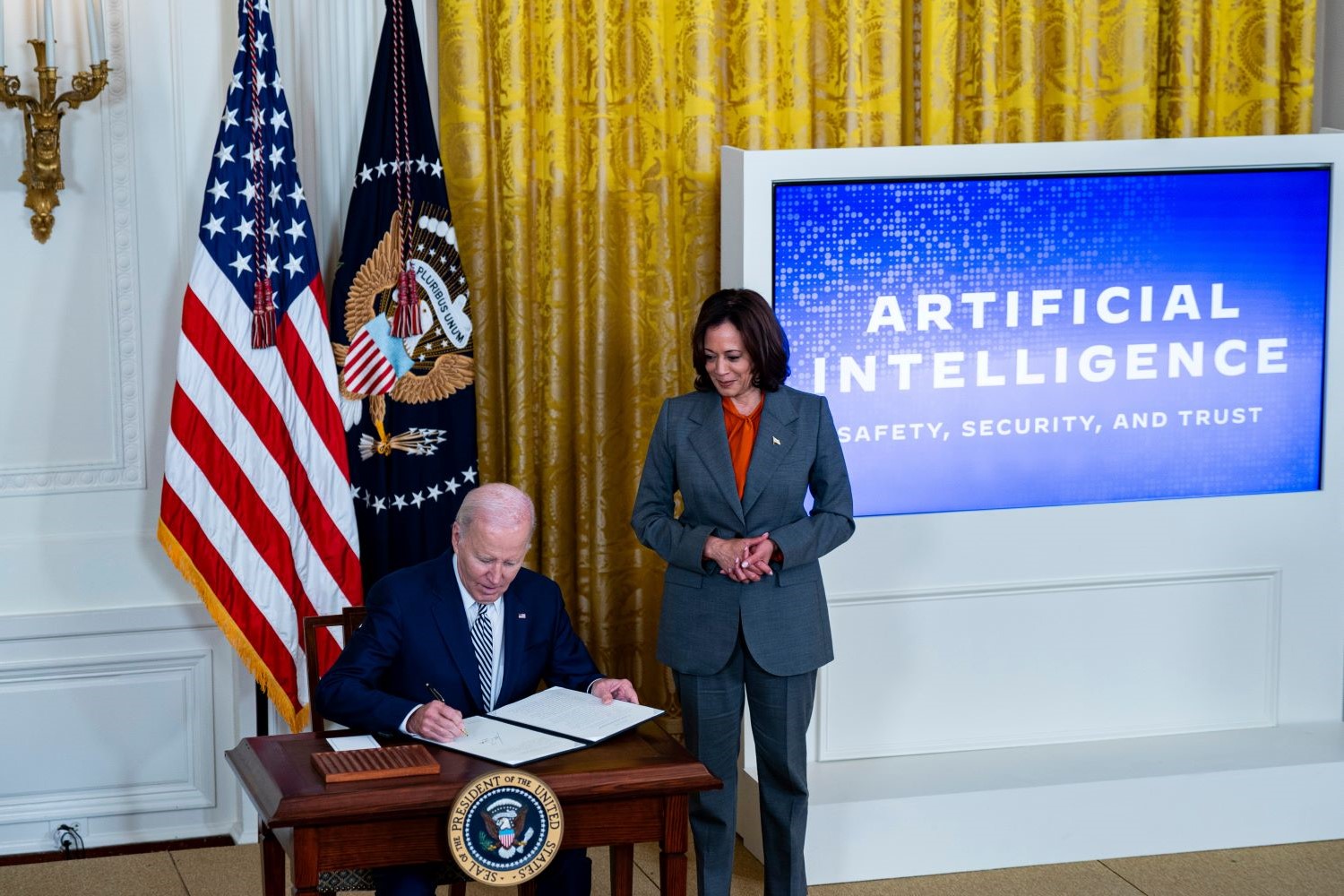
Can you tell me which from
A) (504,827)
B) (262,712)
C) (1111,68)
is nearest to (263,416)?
(262,712)

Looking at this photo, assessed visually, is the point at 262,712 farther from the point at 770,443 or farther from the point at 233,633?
the point at 770,443

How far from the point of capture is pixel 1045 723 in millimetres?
4566

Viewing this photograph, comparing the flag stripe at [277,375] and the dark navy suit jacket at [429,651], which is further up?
the flag stripe at [277,375]

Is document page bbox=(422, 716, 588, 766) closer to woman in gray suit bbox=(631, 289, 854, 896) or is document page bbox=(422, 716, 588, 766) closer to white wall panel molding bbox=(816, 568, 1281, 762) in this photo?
woman in gray suit bbox=(631, 289, 854, 896)

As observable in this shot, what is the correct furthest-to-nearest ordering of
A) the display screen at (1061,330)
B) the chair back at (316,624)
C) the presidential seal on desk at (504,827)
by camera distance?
the display screen at (1061,330)
the chair back at (316,624)
the presidential seal on desk at (504,827)

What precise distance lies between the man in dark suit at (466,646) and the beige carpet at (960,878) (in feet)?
3.71

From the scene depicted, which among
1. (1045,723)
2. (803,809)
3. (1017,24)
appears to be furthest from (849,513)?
(1017,24)

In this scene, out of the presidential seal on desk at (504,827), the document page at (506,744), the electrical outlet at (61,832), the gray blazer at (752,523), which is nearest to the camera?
the presidential seal on desk at (504,827)

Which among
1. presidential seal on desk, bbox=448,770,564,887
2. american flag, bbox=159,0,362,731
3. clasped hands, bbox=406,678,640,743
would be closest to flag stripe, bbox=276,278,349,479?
american flag, bbox=159,0,362,731

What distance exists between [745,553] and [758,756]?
0.55m

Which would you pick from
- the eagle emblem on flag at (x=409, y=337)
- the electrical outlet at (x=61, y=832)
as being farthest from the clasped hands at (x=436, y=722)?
the electrical outlet at (x=61, y=832)

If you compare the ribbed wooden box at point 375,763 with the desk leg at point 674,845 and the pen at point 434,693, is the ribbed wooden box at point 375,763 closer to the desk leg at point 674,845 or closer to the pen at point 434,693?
the pen at point 434,693

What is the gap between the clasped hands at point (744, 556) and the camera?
3.55 m

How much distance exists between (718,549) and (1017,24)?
2340mm
